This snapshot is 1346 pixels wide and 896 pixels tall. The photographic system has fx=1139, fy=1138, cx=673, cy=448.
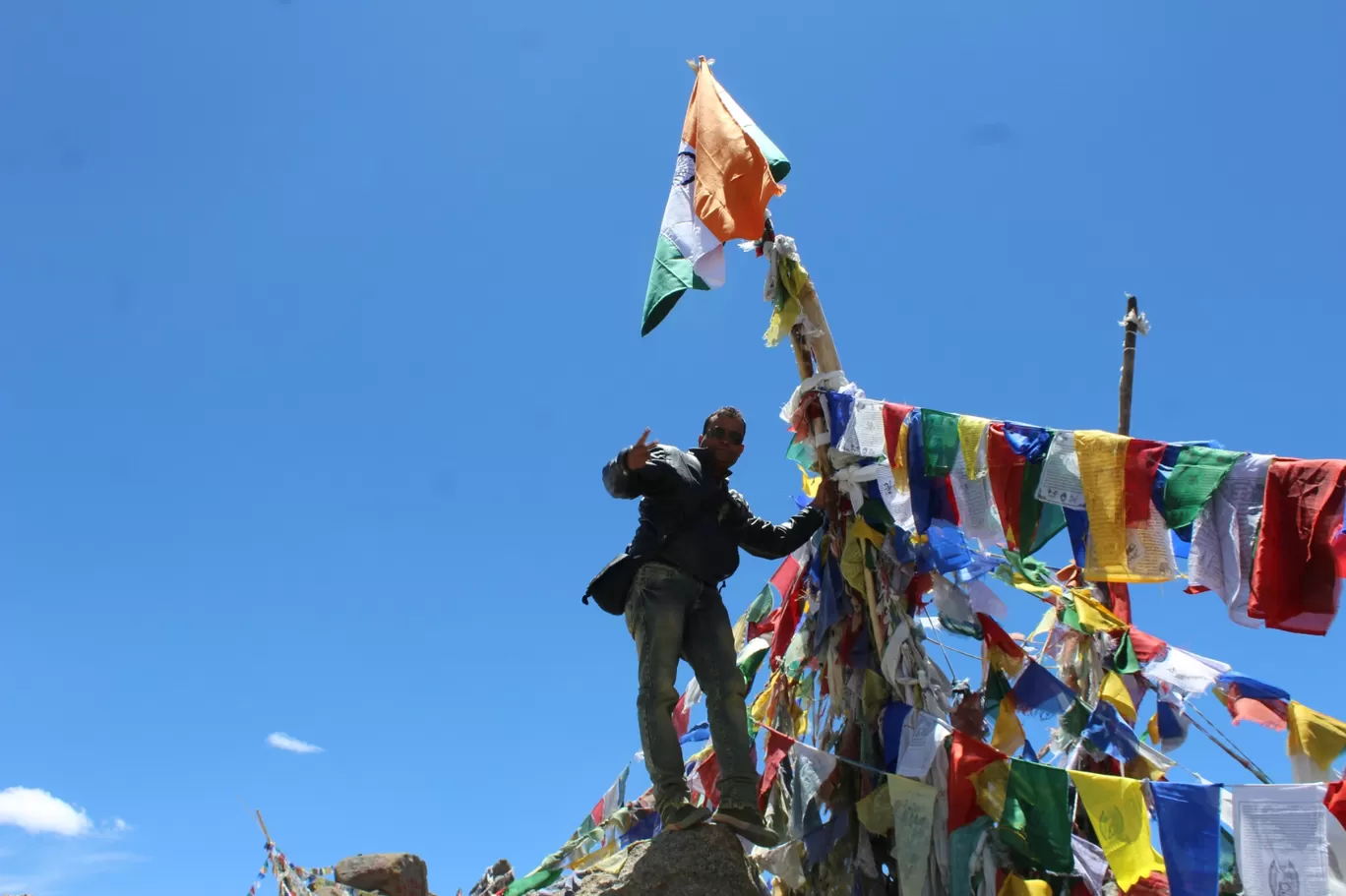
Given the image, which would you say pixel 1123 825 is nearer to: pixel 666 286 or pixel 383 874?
pixel 666 286

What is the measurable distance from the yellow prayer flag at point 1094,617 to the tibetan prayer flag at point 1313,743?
1.23 m

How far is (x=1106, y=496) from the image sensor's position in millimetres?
5613

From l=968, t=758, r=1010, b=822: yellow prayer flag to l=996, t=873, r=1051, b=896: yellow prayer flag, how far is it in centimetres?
30

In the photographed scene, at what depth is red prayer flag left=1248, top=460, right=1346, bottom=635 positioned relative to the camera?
191 inches

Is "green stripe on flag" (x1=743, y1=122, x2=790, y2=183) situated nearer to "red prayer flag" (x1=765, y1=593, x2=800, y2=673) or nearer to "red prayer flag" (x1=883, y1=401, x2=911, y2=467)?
"red prayer flag" (x1=883, y1=401, x2=911, y2=467)

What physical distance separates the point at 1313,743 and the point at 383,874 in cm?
593

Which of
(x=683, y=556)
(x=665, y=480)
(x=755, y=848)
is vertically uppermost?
(x=665, y=480)

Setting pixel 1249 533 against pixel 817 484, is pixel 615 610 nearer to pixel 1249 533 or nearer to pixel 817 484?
pixel 817 484

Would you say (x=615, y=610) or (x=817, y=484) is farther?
(x=817, y=484)

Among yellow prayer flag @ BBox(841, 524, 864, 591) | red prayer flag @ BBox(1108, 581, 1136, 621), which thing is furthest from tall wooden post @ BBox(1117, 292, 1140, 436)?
yellow prayer flag @ BBox(841, 524, 864, 591)

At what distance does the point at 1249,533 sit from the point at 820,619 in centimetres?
241

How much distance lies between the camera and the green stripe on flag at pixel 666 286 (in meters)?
6.28

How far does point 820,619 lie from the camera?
22.0ft

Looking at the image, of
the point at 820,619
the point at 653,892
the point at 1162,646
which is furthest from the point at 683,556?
the point at 1162,646
